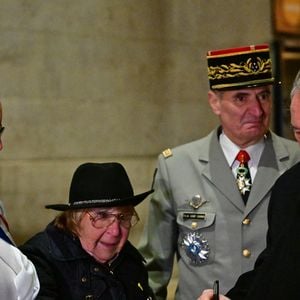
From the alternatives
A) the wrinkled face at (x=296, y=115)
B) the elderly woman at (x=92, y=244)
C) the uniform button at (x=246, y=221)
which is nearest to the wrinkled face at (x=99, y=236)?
the elderly woman at (x=92, y=244)

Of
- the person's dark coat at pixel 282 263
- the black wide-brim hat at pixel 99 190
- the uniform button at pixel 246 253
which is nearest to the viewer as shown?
the person's dark coat at pixel 282 263

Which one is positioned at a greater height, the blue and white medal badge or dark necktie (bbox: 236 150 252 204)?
dark necktie (bbox: 236 150 252 204)

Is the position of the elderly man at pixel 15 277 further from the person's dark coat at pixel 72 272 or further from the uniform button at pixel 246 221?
the uniform button at pixel 246 221

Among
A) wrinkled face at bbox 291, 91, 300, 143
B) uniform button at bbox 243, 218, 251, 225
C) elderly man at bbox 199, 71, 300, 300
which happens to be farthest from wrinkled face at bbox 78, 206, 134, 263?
wrinkled face at bbox 291, 91, 300, 143

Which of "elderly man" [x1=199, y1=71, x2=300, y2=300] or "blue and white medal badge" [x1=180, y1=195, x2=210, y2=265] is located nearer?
"elderly man" [x1=199, y1=71, x2=300, y2=300]

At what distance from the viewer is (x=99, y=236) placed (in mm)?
2625

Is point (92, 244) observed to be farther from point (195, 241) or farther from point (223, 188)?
point (223, 188)

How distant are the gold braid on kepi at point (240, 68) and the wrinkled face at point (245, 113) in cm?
3

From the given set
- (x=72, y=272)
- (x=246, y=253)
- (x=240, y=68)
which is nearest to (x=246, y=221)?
(x=246, y=253)

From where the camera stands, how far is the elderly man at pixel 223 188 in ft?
9.81

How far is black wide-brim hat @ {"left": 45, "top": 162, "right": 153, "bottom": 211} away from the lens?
2.63 m

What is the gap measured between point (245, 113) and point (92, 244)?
2.54 feet

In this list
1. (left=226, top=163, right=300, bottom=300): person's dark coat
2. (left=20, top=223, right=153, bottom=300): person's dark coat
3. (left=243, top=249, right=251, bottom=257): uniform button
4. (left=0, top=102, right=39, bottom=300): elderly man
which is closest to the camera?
Answer: (left=0, top=102, right=39, bottom=300): elderly man

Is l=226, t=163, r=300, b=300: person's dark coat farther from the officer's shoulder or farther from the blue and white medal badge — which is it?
the officer's shoulder
